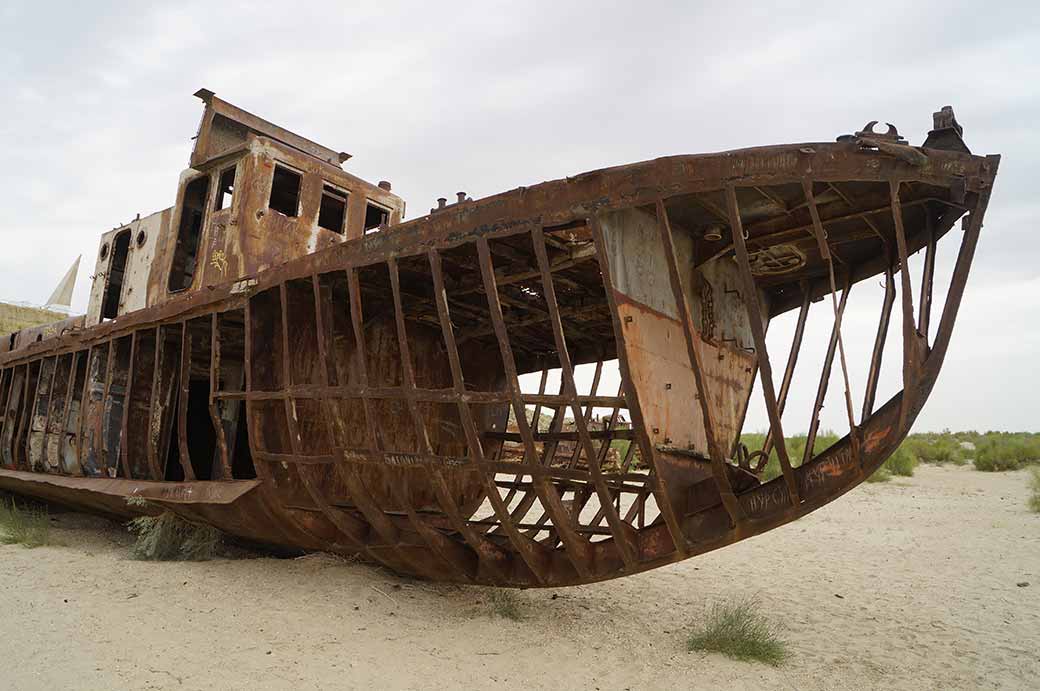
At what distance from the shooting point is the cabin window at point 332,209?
8755 mm

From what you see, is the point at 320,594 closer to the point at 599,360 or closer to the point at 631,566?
the point at 631,566

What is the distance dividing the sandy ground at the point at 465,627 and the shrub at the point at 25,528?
0.23 meters

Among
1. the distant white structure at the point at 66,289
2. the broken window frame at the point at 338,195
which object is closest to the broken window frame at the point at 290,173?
the broken window frame at the point at 338,195

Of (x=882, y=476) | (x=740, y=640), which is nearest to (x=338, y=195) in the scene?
(x=740, y=640)

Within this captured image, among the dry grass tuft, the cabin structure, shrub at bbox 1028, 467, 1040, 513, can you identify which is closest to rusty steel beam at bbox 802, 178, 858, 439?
the dry grass tuft

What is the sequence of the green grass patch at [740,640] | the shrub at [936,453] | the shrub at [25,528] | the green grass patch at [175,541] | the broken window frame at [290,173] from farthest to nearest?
the shrub at [936,453], the broken window frame at [290,173], the shrub at [25,528], the green grass patch at [175,541], the green grass patch at [740,640]

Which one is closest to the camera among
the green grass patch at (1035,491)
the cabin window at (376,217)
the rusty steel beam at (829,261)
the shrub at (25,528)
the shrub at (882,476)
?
the rusty steel beam at (829,261)

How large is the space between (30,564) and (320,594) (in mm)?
2881

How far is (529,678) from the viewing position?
168 inches

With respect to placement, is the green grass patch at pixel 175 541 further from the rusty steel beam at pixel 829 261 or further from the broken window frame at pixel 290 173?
the rusty steel beam at pixel 829 261

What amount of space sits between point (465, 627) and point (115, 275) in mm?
7600

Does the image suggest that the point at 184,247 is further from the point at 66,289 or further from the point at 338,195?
the point at 66,289

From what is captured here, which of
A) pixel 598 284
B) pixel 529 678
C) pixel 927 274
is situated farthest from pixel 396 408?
pixel 927 274

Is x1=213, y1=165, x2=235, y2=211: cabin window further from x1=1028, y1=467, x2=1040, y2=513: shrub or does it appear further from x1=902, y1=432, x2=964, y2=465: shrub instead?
x1=902, y1=432, x2=964, y2=465: shrub
